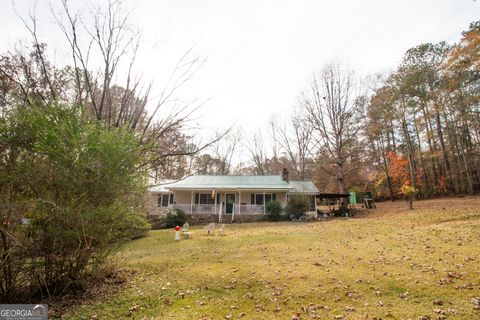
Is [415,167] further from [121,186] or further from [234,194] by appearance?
[121,186]

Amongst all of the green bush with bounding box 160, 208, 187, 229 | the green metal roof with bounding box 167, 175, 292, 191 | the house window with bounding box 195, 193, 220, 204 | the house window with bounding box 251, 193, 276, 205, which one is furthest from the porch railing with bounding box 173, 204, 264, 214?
the green bush with bounding box 160, 208, 187, 229

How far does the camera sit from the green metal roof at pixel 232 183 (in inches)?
891

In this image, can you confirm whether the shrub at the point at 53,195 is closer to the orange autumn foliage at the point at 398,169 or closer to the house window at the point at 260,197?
the house window at the point at 260,197

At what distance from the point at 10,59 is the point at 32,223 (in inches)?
344

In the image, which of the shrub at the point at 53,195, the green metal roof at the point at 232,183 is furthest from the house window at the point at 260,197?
the shrub at the point at 53,195

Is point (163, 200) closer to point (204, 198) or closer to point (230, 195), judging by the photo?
point (204, 198)

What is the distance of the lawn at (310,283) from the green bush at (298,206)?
11548 mm

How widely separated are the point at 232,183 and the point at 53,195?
766 inches

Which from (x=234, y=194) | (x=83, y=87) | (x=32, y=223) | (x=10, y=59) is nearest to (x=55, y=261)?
(x=32, y=223)

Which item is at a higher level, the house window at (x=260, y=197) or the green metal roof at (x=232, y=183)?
the green metal roof at (x=232, y=183)

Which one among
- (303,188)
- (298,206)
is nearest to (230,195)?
(298,206)

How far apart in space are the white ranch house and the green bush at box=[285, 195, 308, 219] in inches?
32.7

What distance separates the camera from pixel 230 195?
23984 mm

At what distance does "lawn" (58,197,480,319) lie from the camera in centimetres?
405
